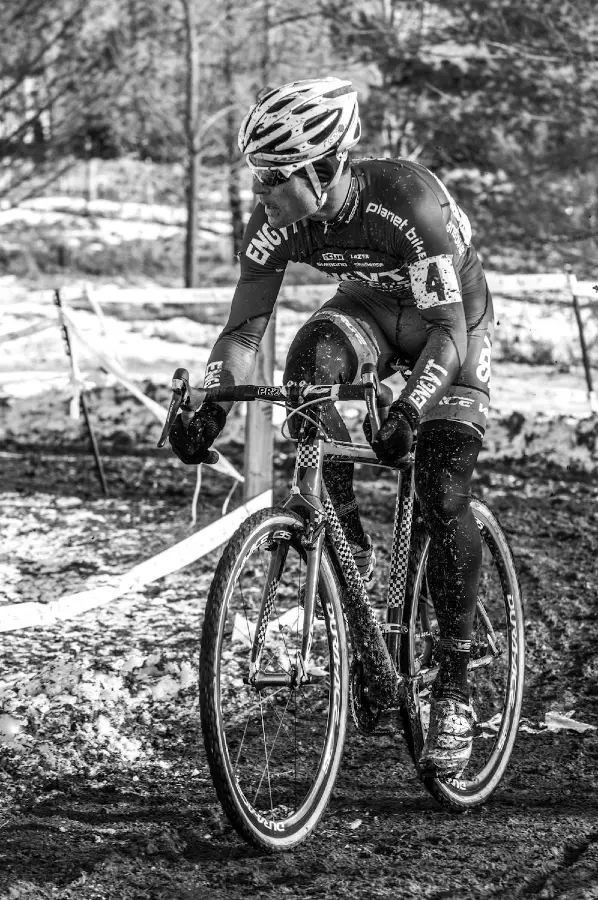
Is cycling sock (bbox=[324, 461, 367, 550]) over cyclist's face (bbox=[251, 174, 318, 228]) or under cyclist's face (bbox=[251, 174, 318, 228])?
under

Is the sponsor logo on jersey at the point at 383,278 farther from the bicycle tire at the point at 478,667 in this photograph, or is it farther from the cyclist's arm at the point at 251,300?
the bicycle tire at the point at 478,667

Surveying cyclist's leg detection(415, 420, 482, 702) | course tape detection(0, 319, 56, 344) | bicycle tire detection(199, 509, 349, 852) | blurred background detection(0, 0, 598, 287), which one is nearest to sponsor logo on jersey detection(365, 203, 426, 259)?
cyclist's leg detection(415, 420, 482, 702)

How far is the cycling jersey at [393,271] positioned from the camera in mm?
3377

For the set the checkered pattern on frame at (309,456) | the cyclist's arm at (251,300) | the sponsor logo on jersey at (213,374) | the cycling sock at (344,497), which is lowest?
the cycling sock at (344,497)

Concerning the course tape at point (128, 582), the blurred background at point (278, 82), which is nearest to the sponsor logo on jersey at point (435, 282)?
the course tape at point (128, 582)

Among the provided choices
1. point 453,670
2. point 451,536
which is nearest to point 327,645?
point 453,670

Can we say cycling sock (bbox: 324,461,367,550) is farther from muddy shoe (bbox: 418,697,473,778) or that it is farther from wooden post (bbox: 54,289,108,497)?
wooden post (bbox: 54,289,108,497)

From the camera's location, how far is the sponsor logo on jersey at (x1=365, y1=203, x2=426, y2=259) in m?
3.39

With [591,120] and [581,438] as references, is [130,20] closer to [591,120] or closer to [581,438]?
[591,120]

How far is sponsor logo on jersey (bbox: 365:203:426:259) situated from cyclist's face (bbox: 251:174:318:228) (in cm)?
22

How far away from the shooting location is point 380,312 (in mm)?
3775

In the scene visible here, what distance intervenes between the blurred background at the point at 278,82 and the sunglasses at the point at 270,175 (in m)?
6.62

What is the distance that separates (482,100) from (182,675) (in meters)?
7.95

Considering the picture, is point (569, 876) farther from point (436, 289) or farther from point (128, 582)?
point (128, 582)
